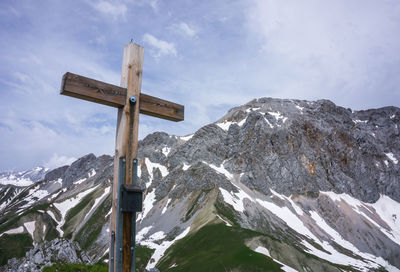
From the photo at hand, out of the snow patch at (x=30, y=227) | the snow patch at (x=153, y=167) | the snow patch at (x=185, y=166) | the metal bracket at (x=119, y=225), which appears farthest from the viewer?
the snow patch at (x=153, y=167)

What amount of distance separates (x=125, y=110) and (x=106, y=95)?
1.55 ft

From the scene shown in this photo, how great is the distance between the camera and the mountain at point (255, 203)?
3570 inches

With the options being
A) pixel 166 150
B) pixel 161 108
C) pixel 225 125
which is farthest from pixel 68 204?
pixel 161 108

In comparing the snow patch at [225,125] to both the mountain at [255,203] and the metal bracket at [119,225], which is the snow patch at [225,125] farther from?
the metal bracket at [119,225]

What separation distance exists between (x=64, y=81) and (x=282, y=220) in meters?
129

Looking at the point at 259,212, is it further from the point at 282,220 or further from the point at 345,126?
the point at 345,126

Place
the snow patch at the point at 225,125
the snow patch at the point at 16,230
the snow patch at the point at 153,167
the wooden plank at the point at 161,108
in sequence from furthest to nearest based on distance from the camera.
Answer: the snow patch at the point at 225,125
the snow patch at the point at 153,167
the snow patch at the point at 16,230
the wooden plank at the point at 161,108

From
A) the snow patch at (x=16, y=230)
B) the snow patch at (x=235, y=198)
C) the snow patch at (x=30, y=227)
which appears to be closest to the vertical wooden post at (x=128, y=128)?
the snow patch at (x=235, y=198)

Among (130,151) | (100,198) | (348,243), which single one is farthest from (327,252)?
(130,151)

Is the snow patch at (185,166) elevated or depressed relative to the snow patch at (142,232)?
elevated

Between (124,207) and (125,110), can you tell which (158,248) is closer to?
(124,207)

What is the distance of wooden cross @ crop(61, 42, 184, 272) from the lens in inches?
234

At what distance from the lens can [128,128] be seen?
6.41m

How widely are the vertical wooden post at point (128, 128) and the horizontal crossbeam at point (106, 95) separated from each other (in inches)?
6.7
